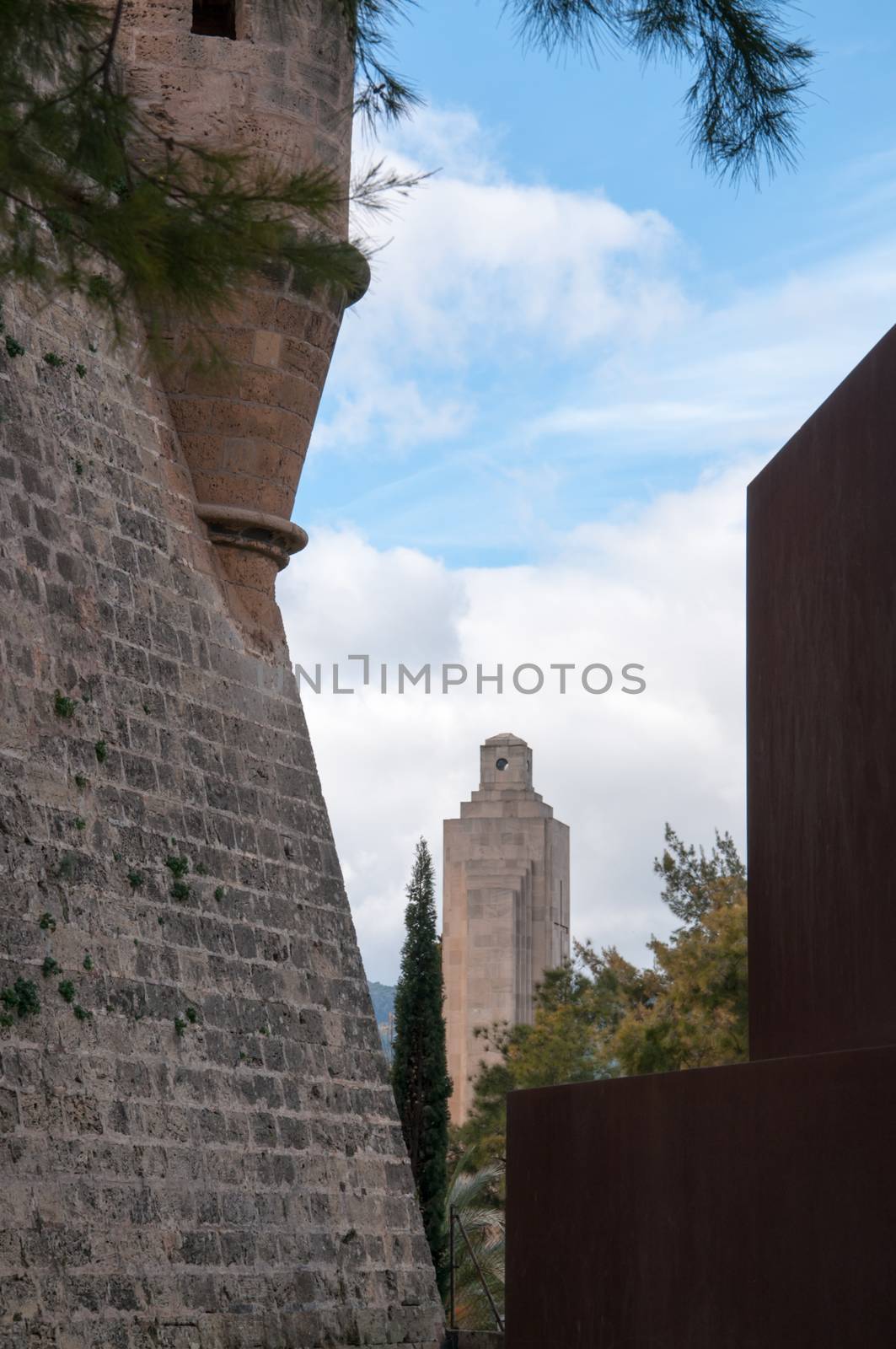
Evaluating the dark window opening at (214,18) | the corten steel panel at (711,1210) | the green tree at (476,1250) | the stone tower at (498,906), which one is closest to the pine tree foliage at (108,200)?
the corten steel panel at (711,1210)

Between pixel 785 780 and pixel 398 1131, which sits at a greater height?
pixel 785 780

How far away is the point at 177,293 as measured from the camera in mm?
4980

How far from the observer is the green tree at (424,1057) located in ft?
54.5

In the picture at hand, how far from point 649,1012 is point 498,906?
730 centimetres

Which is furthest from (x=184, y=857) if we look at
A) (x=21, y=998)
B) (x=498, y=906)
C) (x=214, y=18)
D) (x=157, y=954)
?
(x=498, y=906)

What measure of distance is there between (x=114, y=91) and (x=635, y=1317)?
15.7 ft

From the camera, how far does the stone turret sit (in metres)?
9.71

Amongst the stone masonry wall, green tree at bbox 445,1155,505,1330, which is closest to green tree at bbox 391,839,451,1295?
green tree at bbox 445,1155,505,1330

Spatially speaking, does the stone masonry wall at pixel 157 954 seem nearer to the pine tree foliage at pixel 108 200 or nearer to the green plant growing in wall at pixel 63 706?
the green plant growing in wall at pixel 63 706

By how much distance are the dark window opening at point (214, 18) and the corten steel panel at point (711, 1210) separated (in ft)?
20.4

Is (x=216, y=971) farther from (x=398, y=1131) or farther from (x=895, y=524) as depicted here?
(x=895, y=524)

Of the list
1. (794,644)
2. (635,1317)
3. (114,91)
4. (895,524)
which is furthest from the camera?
(794,644)

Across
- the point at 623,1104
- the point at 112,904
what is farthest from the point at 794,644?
the point at 112,904

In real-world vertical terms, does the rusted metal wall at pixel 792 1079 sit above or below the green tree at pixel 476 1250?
above
